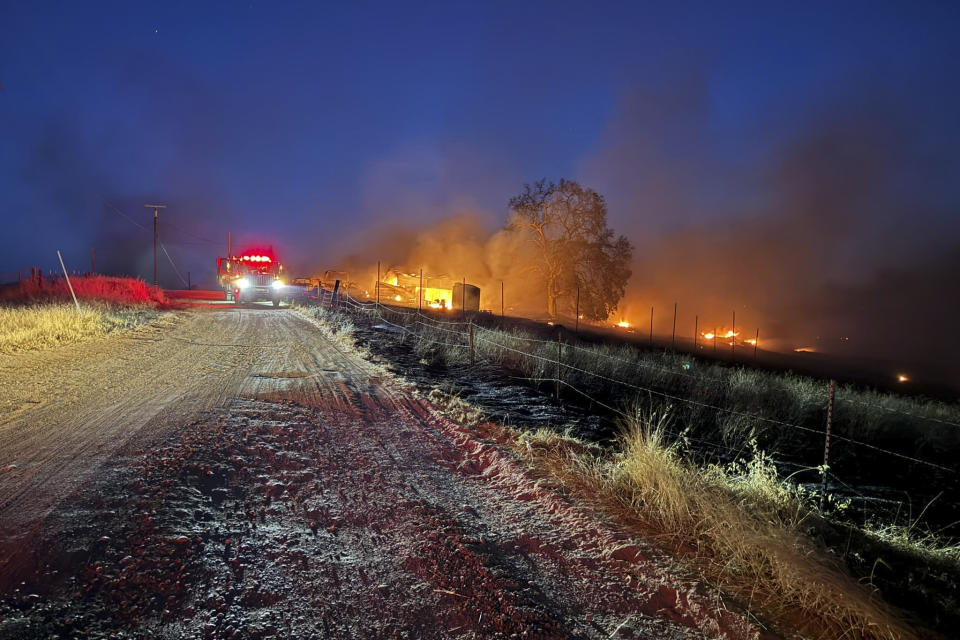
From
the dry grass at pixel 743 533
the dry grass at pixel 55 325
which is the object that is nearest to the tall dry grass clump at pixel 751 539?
the dry grass at pixel 743 533

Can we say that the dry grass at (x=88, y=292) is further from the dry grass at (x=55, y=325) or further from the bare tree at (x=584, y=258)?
the bare tree at (x=584, y=258)

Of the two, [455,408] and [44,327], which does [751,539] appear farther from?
[44,327]

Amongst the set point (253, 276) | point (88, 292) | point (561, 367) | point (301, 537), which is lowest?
point (301, 537)

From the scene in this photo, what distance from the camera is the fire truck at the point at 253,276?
1069 inches

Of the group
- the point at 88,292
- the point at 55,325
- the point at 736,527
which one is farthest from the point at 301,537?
the point at 88,292

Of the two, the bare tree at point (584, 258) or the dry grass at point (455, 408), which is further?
the bare tree at point (584, 258)

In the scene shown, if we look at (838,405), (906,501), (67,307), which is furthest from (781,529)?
(67,307)

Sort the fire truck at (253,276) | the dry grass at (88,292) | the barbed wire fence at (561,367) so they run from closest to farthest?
1. the barbed wire fence at (561,367)
2. the dry grass at (88,292)
3. the fire truck at (253,276)

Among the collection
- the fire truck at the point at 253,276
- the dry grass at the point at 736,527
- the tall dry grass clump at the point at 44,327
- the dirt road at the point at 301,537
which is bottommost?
the dirt road at the point at 301,537

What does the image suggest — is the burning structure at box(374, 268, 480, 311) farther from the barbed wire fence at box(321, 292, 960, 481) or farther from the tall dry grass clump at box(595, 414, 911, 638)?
the tall dry grass clump at box(595, 414, 911, 638)

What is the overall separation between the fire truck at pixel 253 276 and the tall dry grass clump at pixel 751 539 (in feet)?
87.6

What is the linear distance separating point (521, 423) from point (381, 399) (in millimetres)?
2159

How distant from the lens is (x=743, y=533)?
2.86m

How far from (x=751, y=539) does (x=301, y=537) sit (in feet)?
9.40
